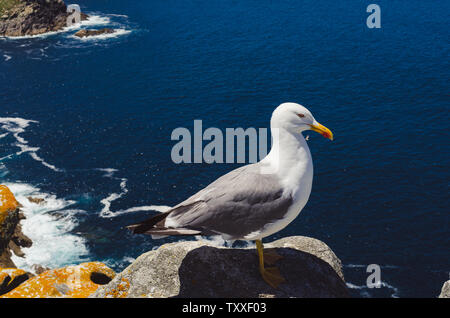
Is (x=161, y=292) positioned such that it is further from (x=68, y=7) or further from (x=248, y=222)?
(x=68, y=7)

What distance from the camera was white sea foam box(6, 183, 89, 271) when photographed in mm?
40875

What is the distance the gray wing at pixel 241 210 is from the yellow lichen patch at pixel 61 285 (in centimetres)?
1103

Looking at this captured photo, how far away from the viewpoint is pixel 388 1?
11600cm

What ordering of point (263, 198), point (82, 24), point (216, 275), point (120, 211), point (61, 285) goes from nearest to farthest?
point (263, 198) → point (216, 275) → point (61, 285) → point (120, 211) → point (82, 24)

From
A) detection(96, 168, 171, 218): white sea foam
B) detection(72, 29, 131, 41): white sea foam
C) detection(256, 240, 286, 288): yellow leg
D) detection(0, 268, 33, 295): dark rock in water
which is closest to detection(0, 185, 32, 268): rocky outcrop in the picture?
detection(96, 168, 171, 218): white sea foam

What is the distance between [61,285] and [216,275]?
38.4 ft

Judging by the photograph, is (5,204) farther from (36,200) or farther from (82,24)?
(82,24)

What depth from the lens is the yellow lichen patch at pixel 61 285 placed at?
2259cm

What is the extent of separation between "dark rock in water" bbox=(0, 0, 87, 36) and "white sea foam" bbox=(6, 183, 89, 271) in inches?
3062

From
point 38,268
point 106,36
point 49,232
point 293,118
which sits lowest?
point 38,268

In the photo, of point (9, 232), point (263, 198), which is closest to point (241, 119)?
point (9, 232)

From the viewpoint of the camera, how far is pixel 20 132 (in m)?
64.4

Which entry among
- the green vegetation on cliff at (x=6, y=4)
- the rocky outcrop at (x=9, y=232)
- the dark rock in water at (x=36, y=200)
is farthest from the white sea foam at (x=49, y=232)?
the green vegetation on cliff at (x=6, y=4)

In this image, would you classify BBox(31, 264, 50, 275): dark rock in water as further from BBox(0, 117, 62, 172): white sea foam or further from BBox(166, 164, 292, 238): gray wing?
BBox(166, 164, 292, 238): gray wing
